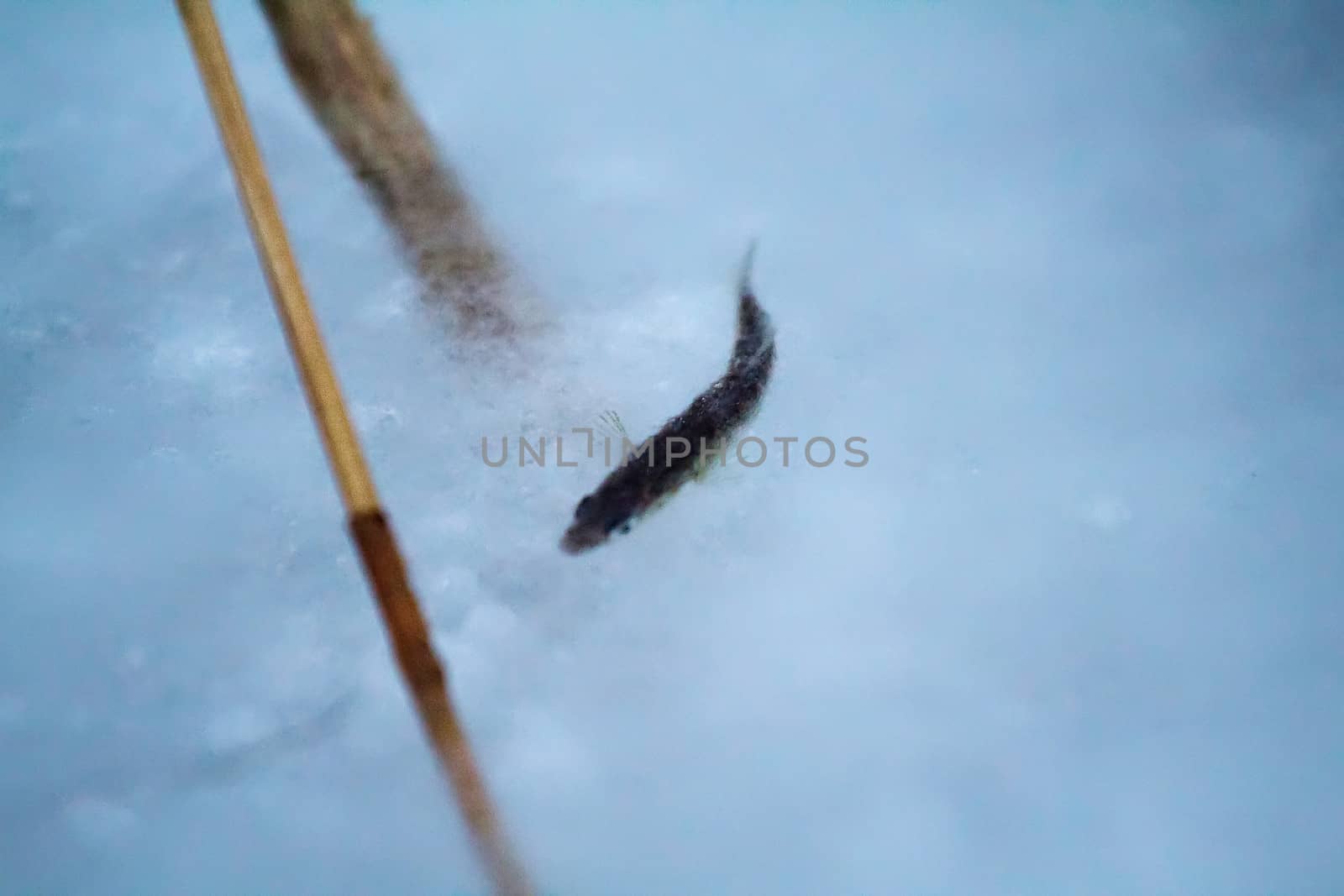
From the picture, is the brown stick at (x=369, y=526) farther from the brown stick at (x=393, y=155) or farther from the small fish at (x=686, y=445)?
the brown stick at (x=393, y=155)

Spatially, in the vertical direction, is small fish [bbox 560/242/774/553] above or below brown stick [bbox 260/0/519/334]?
below

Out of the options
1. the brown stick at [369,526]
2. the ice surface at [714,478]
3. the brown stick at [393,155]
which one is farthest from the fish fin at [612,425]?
the brown stick at [369,526]

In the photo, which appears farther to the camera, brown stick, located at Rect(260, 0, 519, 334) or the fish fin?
brown stick, located at Rect(260, 0, 519, 334)

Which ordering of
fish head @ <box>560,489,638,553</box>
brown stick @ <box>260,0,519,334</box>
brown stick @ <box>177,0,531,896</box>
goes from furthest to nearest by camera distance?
brown stick @ <box>260,0,519,334</box>, fish head @ <box>560,489,638,553</box>, brown stick @ <box>177,0,531,896</box>

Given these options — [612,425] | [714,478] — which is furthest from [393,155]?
[714,478]

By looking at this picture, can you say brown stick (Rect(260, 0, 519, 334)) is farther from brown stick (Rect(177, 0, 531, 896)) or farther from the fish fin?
brown stick (Rect(177, 0, 531, 896))

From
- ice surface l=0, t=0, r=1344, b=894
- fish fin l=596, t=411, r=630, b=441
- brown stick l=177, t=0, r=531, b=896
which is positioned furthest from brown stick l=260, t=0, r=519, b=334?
brown stick l=177, t=0, r=531, b=896
